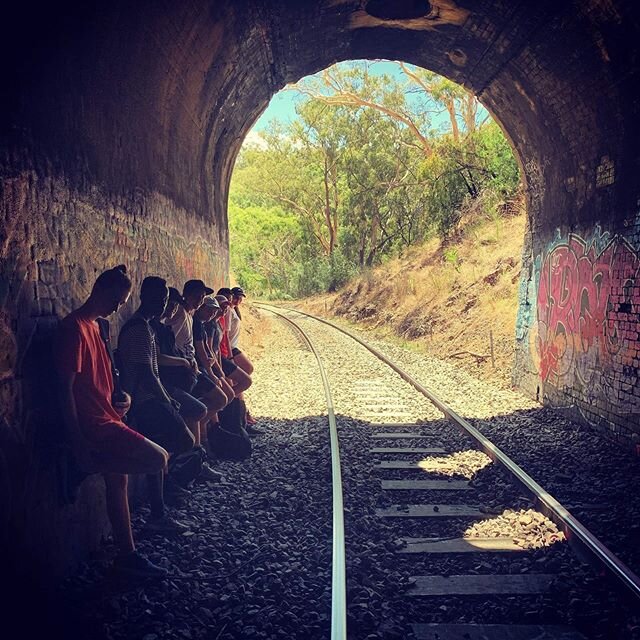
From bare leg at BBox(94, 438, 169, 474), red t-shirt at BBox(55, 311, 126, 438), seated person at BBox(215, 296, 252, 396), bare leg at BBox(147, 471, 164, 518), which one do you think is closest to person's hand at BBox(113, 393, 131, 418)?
red t-shirt at BBox(55, 311, 126, 438)

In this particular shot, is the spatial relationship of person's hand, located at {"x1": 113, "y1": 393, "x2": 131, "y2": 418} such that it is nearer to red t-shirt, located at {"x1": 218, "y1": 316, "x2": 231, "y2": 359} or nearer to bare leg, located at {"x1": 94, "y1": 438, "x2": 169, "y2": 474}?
bare leg, located at {"x1": 94, "y1": 438, "x2": 169, "y2": 474}

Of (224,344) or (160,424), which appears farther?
(224,344)

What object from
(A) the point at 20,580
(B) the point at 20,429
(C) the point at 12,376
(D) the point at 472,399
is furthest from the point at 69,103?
(D) the point at 472,399

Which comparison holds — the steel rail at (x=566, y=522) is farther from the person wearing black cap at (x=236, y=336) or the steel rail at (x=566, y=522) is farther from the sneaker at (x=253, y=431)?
the person wearing black cap at (x=236, y=336)

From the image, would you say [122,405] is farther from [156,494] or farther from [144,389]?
[156,494]

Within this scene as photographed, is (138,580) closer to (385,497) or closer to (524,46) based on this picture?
(385,497)

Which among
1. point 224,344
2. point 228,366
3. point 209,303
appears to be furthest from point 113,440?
point 224,344

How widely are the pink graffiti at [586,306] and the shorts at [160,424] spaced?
4913 millimetres

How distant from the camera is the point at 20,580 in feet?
10.5

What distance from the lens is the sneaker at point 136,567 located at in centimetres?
395

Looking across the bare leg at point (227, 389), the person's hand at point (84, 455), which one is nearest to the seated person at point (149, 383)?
the person's hand at point (84, 455)

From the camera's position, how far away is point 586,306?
791 centimetres

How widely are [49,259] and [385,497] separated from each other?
132 inches

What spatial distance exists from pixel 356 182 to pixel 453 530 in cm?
2981
